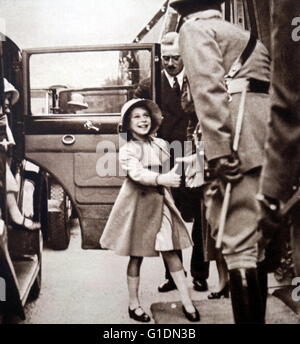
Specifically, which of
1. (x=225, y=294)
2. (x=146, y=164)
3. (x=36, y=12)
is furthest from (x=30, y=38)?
(x=225, y=294)

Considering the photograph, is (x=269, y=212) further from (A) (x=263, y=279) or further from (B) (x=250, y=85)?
(B) (x=250, y=85)

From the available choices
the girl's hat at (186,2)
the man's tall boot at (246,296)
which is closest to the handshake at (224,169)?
the man's tall boot at (246,296)

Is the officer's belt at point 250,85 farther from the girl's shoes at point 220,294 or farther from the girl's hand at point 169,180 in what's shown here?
the girl's shoes at point 220,294

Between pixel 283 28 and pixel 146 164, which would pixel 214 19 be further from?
pixel 146 164

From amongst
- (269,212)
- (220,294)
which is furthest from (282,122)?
(220,294)

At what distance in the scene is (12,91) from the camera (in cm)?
194

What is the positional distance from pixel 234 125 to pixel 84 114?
71 centimetres

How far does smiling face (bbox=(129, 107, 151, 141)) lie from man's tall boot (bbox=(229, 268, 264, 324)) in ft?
2.18

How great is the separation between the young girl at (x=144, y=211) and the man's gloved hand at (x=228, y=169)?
27cm

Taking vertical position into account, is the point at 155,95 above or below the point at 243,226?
above

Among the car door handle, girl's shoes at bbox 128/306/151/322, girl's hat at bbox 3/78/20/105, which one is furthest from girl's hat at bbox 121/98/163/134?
girl's shoes at bbox 128/306/151/322

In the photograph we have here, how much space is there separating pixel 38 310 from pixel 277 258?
40.5 inches

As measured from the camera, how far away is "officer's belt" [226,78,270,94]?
161 centimetres

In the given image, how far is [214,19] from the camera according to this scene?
1658mm
